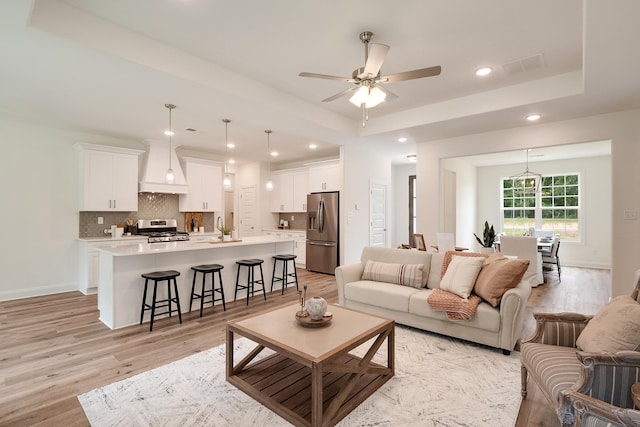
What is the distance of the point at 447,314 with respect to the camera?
3104mm

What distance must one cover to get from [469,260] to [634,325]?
66.7 inches

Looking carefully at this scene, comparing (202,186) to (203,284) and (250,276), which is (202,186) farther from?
(203,284)

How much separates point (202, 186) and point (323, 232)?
2.93 m

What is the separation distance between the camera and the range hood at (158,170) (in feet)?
20.4

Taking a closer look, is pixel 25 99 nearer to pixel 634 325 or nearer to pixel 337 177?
pixel 337 177

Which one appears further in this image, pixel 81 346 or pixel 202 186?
pixel 202 186

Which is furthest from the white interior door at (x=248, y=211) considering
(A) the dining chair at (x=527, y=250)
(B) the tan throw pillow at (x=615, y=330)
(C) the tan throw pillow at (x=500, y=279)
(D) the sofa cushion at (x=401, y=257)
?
(B) the tan throw pillow at (x=615, y=330)

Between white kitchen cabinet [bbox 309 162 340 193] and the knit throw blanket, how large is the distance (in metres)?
3.99

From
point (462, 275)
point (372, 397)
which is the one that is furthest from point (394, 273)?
point (372, 397)

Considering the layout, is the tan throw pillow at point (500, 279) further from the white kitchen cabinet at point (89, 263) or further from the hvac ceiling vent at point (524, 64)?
the white kitchen cabinet at point (89, 263)

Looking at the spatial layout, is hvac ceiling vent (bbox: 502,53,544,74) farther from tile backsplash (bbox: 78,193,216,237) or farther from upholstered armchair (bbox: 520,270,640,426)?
tile backsplash (bbox: 78,193,216,237)

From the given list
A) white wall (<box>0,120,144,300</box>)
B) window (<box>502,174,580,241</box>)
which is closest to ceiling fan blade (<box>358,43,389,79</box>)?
white wall (<box>0,120,144,300</box>)

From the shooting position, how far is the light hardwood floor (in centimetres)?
218

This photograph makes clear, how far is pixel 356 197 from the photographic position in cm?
666
